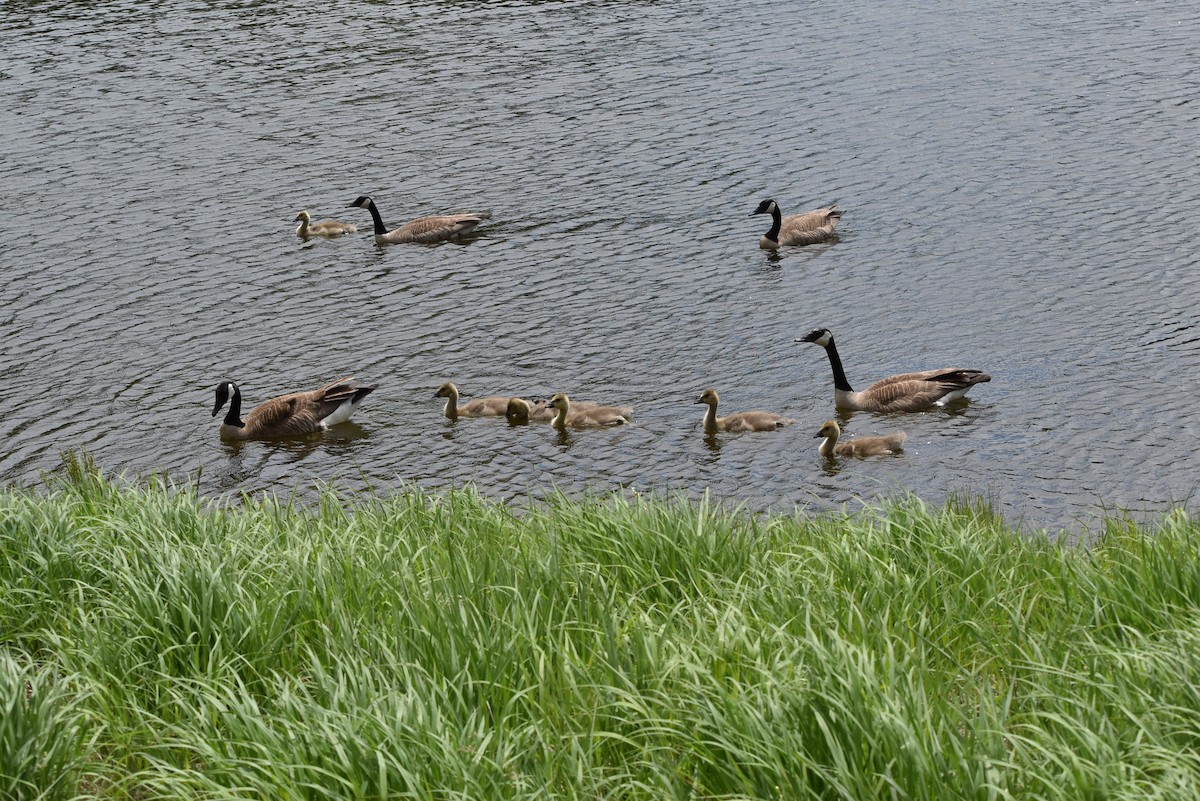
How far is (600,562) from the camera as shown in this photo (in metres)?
9.30

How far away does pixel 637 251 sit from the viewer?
23.2 meters

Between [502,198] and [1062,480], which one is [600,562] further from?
[502,198]

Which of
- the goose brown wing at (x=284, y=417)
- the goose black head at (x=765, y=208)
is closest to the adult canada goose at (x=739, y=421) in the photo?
the goose brown wing at (x=284, y=417)

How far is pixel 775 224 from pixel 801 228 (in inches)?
20.3

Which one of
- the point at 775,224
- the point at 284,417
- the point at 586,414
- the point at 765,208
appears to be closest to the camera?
the point at 586,414

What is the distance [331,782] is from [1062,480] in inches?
402

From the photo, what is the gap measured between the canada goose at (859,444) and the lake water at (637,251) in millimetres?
179

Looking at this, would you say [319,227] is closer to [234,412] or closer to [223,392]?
[223,392]

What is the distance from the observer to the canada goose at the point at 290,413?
1764 centimetres

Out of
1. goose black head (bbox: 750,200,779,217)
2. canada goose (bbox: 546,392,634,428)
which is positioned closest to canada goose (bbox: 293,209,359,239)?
goose black head (bbox: 750,200,779,217)

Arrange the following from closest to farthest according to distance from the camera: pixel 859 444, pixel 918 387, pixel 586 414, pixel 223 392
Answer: pixel 859 444
pixel 918 387
pixel 586 414
pixel 223 392

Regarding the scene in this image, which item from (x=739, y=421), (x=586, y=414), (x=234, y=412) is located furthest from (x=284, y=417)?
(x=739, y=421)

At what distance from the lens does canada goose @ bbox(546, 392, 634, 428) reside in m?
16.6

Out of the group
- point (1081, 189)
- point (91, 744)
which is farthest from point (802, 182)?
point (91, 744)
